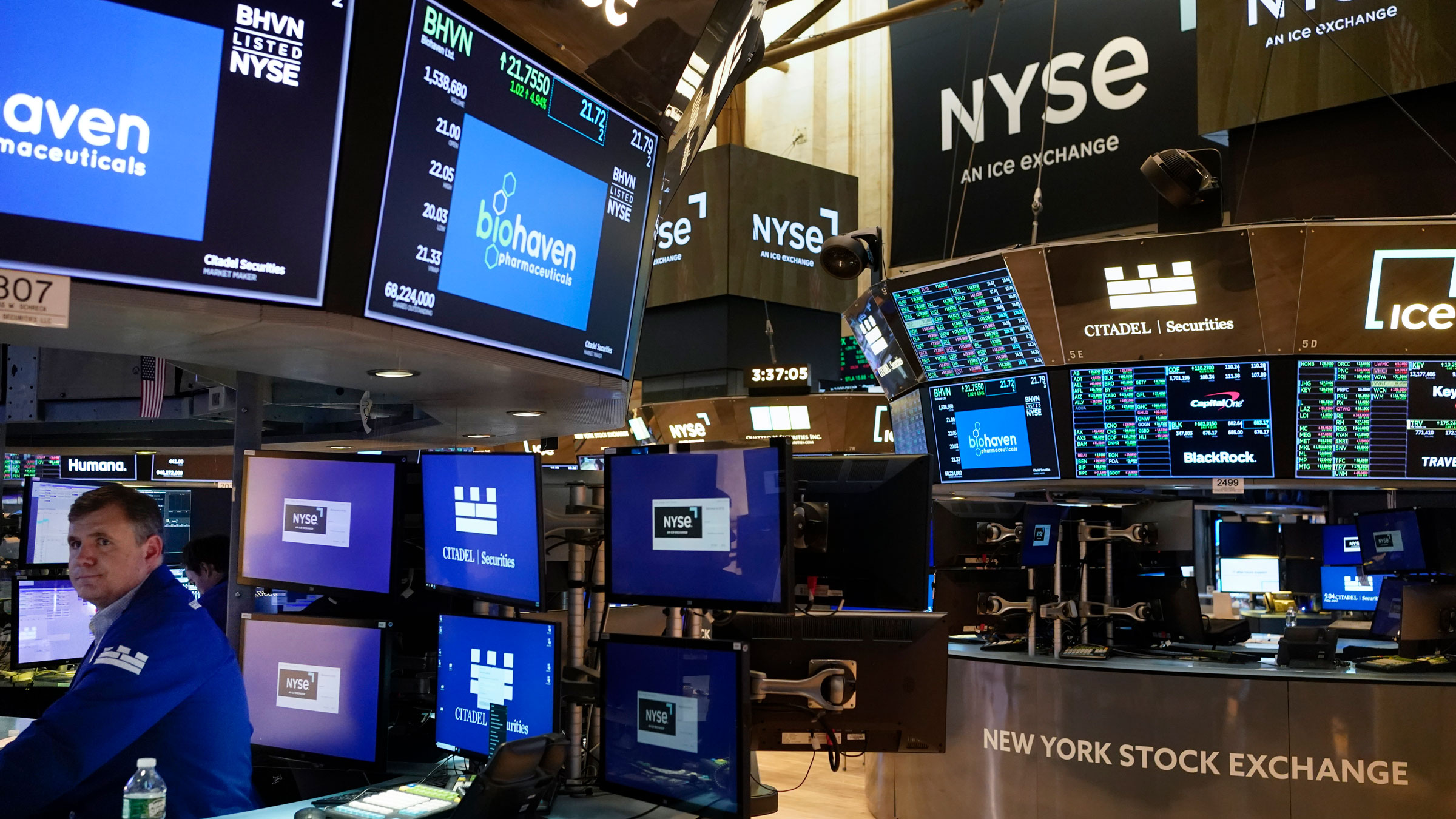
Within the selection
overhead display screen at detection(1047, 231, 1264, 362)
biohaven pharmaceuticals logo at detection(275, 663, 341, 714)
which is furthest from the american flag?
overhead display screen at detection(1047, 231, 1264, 362)

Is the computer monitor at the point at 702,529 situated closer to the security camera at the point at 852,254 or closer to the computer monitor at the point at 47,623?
the computer monitor at the point at 47,623

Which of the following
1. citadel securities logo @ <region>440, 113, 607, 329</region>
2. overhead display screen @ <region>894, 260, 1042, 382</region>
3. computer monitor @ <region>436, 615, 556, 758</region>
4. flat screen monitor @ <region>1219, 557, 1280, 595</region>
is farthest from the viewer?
flat screen monitor @ <region>1219, 557, 1280, 595</region>

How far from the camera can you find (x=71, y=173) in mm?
1962

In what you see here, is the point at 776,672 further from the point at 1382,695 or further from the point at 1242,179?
the point at 1242,179

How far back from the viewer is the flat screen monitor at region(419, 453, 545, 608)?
287 cm

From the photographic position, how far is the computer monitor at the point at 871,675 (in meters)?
2.72

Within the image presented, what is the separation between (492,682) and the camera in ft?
9.70

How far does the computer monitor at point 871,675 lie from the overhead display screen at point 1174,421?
333 centimetres

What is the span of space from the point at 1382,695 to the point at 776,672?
338 centimetres

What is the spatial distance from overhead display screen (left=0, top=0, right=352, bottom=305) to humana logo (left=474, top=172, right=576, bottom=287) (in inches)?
18.2

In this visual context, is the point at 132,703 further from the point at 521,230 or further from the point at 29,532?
the point at 29,532

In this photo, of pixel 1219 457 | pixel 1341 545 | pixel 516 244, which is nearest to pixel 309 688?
pixel 516 244

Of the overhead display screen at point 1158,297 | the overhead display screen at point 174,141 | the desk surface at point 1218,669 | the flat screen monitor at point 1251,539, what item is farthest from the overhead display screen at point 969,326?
the flat screen monitor at point 1251,539

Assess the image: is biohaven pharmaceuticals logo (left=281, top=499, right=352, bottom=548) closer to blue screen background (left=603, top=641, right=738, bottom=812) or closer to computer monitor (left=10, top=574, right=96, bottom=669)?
blue screen background (left=603, top=641, right=738, bottom=812)
